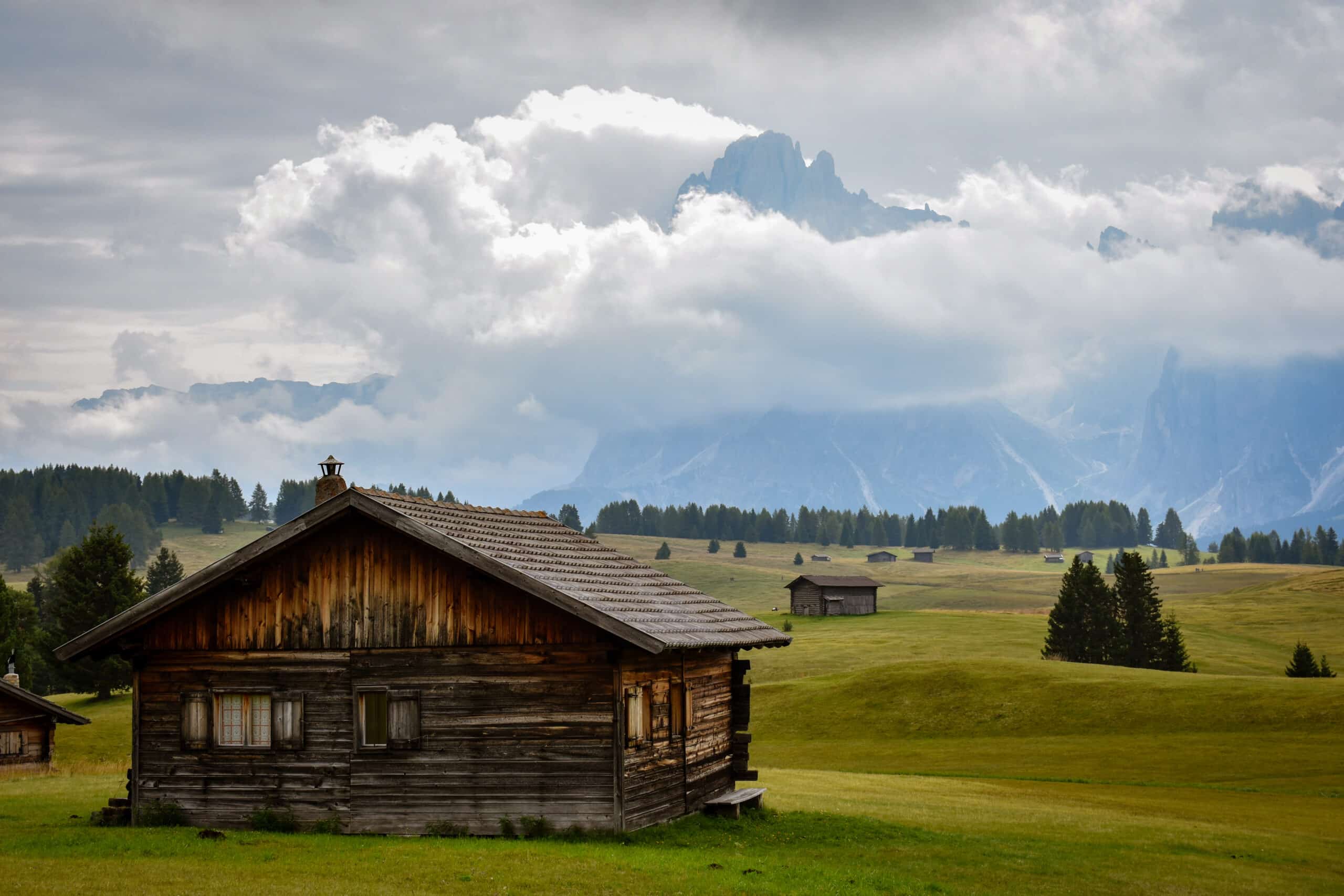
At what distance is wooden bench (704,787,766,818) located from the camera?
87.6 feet

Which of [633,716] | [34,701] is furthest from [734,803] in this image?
[34,701]

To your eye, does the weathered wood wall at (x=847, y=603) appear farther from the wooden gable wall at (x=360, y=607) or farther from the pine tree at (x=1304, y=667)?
the wooden gable wall at (x=360, y=607)

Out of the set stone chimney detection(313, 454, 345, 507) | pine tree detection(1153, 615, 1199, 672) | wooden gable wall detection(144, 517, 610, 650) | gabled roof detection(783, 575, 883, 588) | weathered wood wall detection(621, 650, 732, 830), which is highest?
stone chimney detection(313, 454, 345, 507)

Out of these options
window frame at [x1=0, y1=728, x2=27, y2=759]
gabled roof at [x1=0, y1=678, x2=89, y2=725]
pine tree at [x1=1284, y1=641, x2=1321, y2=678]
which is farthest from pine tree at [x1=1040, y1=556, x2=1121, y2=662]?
window frame at [x1=0, y1=728, x2=27, y2=759]

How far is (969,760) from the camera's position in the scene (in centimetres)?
5203

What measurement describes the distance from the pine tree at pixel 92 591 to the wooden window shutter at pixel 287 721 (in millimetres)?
63284

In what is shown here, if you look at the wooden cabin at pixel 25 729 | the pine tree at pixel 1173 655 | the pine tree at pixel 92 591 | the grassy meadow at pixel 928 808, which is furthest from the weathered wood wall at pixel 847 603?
the wooden cabin at pixel 25 729

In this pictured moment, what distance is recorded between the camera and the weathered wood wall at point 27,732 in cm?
4719

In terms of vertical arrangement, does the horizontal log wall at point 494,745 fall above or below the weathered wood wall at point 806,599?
above

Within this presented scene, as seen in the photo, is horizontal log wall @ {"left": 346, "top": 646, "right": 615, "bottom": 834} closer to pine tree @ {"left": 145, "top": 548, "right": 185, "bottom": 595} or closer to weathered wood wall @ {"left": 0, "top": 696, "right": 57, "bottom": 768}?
weathered wood wall @ {"left": 0, "top": 696, "right": 57, "bottom": 768}

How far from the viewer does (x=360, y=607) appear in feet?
79.0

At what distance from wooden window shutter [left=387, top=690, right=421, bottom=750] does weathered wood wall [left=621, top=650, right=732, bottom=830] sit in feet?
13.6

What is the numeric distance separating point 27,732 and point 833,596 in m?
104

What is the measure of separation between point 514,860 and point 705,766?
27.2 ft
